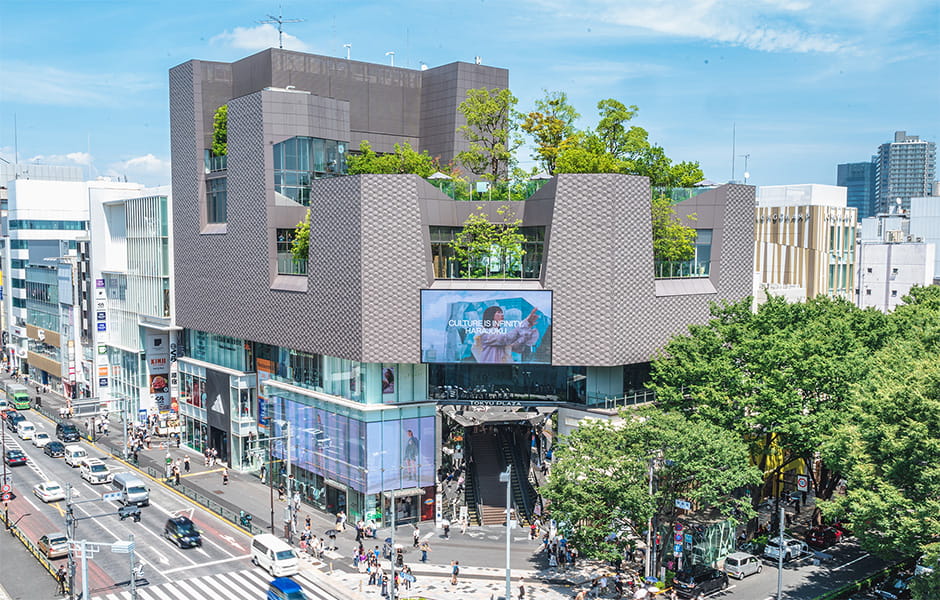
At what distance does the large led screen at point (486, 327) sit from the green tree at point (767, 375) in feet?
28.0

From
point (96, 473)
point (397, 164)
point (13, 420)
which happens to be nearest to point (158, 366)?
point (13, 420)

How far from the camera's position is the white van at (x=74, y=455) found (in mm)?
77312

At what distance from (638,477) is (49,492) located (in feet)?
161

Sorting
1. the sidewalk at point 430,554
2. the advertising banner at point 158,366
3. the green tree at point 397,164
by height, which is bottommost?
the sidewalk at point 430,554

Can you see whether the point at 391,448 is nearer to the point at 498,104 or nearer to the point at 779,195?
the point at 498,104

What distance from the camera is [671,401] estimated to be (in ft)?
177

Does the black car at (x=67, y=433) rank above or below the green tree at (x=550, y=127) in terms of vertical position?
below

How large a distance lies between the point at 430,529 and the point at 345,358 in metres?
14.4

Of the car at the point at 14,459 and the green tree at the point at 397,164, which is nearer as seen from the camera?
the green tree at the point at 397,164

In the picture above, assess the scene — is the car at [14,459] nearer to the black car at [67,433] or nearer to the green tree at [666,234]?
the black car at [67,433]

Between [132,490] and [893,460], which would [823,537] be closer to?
[893,460]

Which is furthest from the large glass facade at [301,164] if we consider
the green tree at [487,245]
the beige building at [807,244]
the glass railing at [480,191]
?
the beige building at [807,244]

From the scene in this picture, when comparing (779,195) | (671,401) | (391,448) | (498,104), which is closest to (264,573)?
(391,448)

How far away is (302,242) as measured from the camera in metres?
65.8
